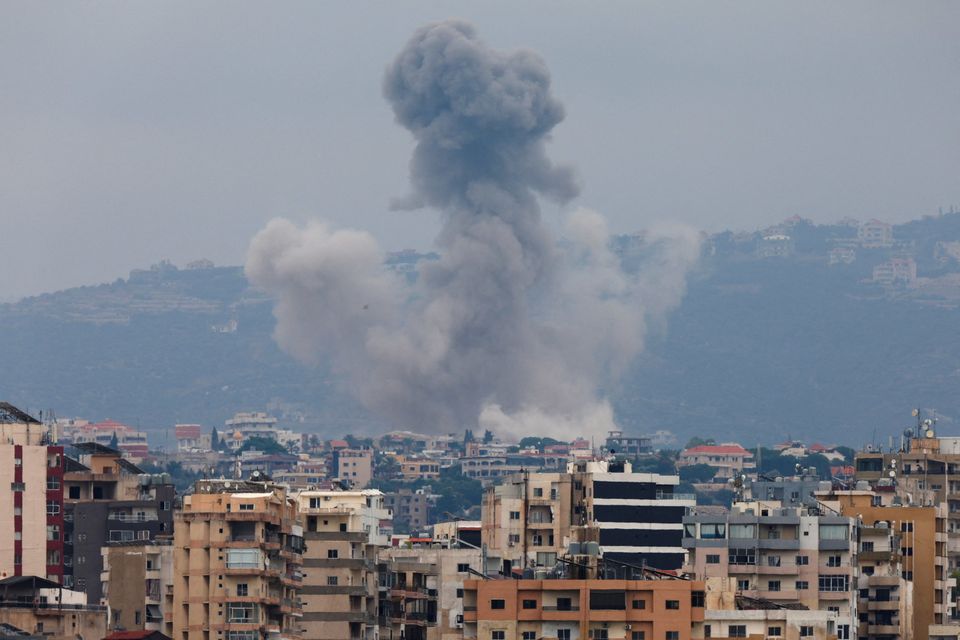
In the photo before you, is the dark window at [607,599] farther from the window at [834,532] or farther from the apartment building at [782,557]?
the window at [834,532]

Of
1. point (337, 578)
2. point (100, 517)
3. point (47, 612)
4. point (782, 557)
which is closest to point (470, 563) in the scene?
point (337, 578)

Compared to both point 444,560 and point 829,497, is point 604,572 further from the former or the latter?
point 829,497

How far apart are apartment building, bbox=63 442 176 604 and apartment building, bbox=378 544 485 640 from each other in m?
8.35

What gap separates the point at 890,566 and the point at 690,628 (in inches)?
659

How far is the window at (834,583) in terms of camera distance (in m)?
76.6

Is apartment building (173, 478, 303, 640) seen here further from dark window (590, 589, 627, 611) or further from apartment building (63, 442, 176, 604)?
apartment building (63, 442, 176, 604)

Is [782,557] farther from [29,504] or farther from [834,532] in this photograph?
[29,504]

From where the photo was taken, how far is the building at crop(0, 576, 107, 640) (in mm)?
67562

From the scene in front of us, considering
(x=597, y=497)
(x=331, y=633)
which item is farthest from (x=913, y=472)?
(x=331, y=633)

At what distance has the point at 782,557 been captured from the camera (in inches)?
3029

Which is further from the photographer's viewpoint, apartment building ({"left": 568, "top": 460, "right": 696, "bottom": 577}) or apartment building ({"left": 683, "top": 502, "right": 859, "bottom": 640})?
apartment building ({"left": 568, "top": 460, "right": 696, "bottom": 577})

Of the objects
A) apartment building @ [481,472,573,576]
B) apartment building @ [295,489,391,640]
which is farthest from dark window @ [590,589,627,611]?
apartment building @ [481,472,573,576]

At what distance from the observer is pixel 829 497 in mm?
92438

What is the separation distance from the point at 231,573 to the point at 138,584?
6873 millimetres
